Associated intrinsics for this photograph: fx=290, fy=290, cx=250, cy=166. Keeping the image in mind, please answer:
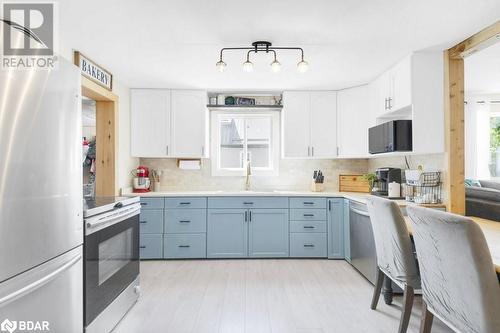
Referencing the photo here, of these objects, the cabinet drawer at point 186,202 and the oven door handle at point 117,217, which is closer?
the oven door handle at point 117,217

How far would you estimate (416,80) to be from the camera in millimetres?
2764

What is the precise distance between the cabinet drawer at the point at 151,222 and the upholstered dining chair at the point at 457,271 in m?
2.93

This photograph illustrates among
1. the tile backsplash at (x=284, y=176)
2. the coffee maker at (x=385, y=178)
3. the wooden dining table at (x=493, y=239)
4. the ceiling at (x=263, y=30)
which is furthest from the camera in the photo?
the tile backsplash at (x=284, y=176)

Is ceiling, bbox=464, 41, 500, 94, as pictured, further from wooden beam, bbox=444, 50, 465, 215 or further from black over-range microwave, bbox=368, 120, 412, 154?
black over-range microwave, bbox=368, 120, 412, 154

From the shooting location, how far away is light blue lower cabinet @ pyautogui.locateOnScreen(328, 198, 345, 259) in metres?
3.69

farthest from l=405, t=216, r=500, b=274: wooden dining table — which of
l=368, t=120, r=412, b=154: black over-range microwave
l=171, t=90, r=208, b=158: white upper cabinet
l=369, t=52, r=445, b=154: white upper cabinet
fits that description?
l=171, t=90, r=208, b=158: white upper cabinet

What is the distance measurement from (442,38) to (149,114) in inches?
133

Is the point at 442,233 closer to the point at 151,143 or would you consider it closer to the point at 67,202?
the point at 67,202

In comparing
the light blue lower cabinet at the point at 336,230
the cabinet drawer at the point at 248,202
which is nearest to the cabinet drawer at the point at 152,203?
the cabinet drawer at the point at 248,202

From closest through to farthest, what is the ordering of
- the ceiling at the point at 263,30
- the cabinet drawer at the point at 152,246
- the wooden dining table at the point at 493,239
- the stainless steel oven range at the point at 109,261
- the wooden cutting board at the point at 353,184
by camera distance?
the wooden dining table at the point at 493,239
the stainless steel oven range at the point at 109,261
the ceiling at the point at 263,30
the cabinet drawer at the point at 152,246
the wooden cutting board at the point at 353,184

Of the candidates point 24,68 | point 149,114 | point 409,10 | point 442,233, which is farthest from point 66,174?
point 149,114

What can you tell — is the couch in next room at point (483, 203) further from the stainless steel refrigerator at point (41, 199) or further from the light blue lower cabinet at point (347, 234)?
the stainless steel refrigerator at point (41, 199)

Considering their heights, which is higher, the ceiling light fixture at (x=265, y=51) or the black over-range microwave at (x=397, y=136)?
the ceiling light fixture at (x=265, y=51)

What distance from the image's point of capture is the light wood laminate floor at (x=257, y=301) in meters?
2.17
